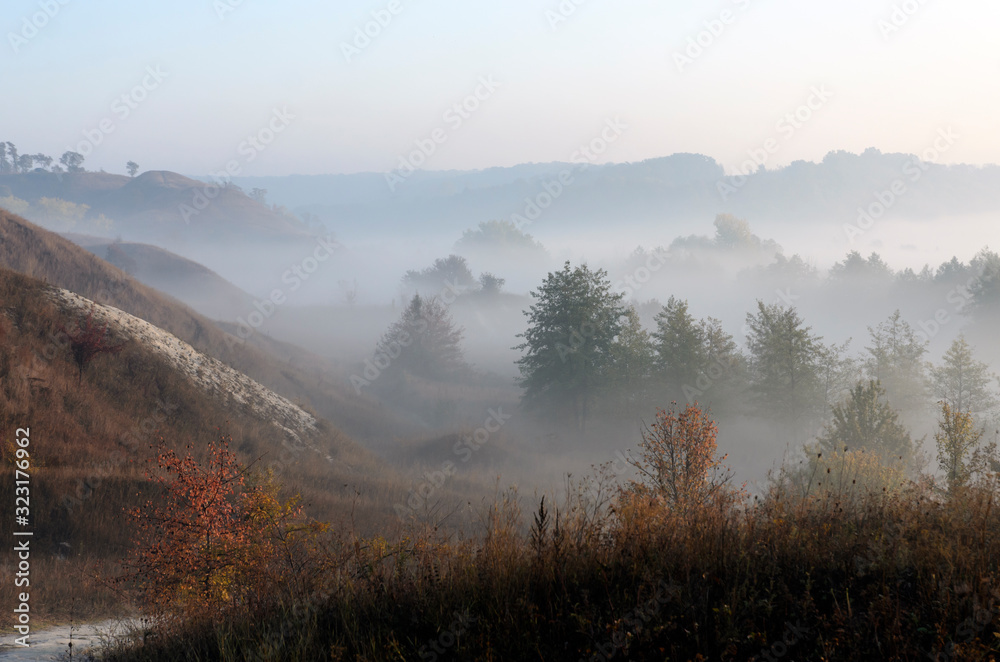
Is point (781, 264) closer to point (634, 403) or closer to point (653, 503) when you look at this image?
point (634, 403)

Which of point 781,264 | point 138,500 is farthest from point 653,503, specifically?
point 781,264

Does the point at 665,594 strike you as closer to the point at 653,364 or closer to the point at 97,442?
the point at 97,442

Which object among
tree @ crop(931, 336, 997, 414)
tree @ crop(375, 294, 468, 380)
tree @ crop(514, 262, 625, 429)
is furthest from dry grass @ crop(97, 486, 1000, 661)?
tree @ crop(931, 336, 997, 414)

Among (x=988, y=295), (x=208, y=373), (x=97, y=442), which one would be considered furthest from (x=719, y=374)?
(x=988, y=295)

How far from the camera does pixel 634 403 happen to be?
128 ft

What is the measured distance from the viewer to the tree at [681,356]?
3769cm

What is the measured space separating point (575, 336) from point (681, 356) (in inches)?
290

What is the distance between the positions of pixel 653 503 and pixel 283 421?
23.8 metres

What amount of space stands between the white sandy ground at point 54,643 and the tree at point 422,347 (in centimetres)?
4493

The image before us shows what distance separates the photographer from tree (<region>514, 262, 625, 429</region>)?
37.6 meters

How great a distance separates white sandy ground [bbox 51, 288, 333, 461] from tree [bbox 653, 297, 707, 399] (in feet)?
76.1

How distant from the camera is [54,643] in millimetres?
6094

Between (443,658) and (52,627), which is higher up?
(443,658)

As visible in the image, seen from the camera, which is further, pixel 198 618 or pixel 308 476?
pixel 308 476
